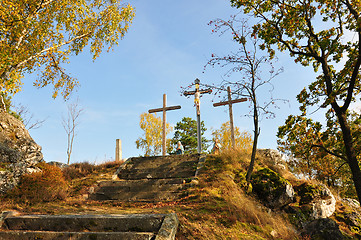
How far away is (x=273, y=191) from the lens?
31.5ft

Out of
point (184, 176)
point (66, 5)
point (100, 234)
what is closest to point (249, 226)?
point (100, 234)

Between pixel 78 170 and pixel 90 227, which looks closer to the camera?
pixel 90 227

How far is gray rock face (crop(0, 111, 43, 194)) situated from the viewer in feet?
30.8

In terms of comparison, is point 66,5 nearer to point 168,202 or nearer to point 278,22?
point 278,22

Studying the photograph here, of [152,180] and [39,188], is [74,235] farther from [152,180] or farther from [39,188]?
[152,180]

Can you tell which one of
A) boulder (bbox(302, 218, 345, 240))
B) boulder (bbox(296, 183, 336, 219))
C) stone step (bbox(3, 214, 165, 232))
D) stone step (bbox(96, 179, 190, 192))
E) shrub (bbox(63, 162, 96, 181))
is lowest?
boulder (bbox(302, 218, 345, 240))

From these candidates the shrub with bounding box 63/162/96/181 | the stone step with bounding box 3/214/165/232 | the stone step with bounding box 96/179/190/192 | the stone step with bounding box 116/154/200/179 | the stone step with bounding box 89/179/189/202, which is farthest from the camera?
the shrub with bounding box 63/162/96/181

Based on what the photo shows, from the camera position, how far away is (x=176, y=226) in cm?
512

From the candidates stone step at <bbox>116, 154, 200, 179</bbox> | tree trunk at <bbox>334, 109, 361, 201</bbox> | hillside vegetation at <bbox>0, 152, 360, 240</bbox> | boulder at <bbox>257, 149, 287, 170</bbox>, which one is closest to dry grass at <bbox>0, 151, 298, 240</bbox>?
hillside vegetation at <bbox>0, 152, 360, 240</bbox>

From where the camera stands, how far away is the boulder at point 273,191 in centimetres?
950

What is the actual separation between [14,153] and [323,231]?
12.8 m

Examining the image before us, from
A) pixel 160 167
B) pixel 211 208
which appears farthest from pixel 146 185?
pixel 211 208

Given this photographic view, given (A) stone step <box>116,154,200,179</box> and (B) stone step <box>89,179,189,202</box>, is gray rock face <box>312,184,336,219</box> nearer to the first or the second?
(A) stone step <box>116,154,200,179</box>

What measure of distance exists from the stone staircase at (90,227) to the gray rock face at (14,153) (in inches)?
168
